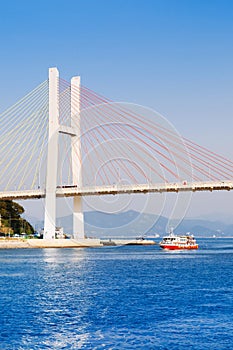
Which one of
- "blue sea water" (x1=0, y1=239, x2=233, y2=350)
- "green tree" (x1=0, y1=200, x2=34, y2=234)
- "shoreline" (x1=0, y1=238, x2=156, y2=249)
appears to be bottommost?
"blue sea water" (x1=0, y1=239, x2=233, y2=350)

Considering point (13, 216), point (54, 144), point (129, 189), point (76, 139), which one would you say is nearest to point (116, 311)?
point (54, 144)

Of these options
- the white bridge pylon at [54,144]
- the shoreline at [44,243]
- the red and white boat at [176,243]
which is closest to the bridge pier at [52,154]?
the white bridge pylon at [54,144]

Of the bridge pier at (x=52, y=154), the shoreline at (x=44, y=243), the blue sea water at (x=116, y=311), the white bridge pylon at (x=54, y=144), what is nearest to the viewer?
the blue sea water at (x=116, y=311)

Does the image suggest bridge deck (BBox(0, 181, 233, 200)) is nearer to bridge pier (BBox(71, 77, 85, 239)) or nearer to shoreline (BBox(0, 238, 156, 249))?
bridge pier (BBox(71, 77, 85, 239))

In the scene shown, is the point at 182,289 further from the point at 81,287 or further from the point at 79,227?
the point at 79,227

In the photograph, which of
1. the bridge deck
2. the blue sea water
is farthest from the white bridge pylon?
the blue sea water

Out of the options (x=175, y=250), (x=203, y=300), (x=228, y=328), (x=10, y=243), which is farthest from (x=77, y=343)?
(x=175, y=250)

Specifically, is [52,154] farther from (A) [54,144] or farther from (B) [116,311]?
(B) [116,311]

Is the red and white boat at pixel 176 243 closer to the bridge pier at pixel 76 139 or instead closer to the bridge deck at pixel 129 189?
the bridge deck at pixel 129 189
